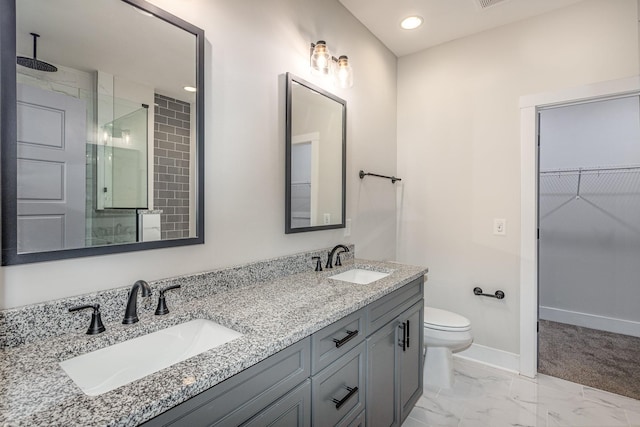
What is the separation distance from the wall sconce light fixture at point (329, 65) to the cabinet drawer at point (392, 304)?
1.31 meters

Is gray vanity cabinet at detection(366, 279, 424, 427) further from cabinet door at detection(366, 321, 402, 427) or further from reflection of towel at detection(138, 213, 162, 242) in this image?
reflection of towel at detection(138, 213, 162, 242)

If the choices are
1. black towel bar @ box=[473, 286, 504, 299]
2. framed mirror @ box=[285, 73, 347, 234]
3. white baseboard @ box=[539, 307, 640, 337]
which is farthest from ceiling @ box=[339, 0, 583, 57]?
white baseboard @ box=[539, 307, 640, 337]

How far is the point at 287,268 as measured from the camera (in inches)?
68.6

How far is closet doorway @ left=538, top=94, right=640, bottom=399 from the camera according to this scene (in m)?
2.88

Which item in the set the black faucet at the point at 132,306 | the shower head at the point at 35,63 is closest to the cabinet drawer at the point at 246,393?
the black faucet at the point at 132,306

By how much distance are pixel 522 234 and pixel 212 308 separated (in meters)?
2.18

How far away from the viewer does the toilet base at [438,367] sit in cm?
218

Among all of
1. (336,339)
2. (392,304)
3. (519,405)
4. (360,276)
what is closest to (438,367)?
(519,405)

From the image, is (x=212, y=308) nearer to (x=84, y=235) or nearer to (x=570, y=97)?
(x=84, y=235)

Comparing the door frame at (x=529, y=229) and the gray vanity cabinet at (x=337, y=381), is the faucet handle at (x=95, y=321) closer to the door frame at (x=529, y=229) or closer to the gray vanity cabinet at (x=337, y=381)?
the gray vanity cabinet at (x=337, y=381)

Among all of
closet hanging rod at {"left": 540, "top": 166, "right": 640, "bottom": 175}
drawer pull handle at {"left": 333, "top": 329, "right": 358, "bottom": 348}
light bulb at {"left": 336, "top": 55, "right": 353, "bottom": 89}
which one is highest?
light bulb at {"left": 336, "top": 55, "right": 353, "bottom": 89}

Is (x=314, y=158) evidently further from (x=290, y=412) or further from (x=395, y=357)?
(x=290, y=412)

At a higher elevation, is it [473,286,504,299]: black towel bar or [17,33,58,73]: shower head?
[17,33,58,73]: shower head

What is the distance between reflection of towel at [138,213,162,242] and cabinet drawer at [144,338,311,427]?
647mm
